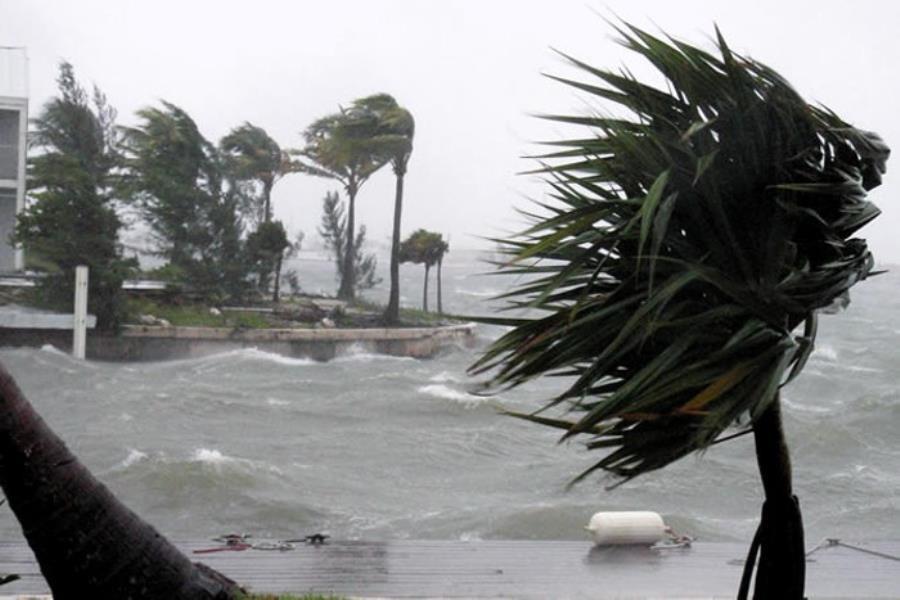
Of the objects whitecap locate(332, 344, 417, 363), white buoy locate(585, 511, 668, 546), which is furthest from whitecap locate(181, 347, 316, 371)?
white buoy locate(585, 511, 668, 546)

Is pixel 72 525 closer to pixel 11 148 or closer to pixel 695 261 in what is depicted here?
pixel 695 261

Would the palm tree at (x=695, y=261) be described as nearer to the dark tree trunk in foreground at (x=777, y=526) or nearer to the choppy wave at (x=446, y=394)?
the dark tree trunk in foreground at (x=777, y=526)

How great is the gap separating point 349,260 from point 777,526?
48976 millimetres

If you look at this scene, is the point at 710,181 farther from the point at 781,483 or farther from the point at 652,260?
the point at 781,483

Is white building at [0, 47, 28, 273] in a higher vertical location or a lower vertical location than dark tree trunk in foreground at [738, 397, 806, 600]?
higher

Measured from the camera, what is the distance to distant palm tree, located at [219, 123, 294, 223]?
52062 millimetres

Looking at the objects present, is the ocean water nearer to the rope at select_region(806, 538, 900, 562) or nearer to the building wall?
the rope at select_region(806, 538, 900, 562)

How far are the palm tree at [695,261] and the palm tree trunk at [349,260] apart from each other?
152ft

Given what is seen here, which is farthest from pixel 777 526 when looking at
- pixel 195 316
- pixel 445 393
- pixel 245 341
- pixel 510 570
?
Result: pixel 195 316

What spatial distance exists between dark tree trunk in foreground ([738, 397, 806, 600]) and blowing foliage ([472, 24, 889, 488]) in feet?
0.92

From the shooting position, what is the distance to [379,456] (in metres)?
27.8

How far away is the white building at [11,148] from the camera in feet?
102

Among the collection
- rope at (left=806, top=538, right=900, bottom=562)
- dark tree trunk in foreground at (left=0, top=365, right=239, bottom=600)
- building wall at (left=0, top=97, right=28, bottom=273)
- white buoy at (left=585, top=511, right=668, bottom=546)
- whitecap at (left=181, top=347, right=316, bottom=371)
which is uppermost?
building wall at (left=0, top=97, right=28, bottom=273)

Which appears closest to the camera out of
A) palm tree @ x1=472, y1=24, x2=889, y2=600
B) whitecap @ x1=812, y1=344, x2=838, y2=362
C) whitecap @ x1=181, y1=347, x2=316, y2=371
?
palm tree @ x1=472, y1=24, x2=889, y2=600
